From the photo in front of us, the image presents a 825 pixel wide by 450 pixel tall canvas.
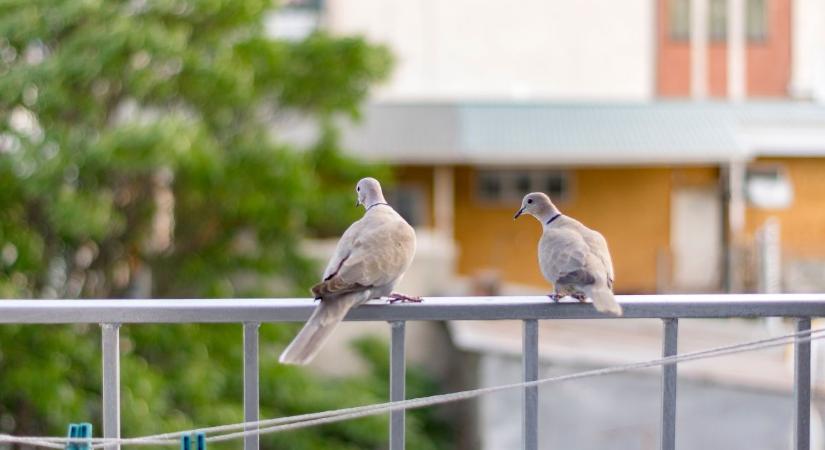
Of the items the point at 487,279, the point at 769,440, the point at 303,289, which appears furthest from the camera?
the point at 487,279

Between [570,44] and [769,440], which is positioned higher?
[570,44]

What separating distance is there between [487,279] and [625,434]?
2715mm

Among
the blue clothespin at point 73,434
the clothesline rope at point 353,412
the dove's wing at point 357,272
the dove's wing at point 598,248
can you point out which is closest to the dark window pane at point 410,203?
the dove's wing at point 598,248

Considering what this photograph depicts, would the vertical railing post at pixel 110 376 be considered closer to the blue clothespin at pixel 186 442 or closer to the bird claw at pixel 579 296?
the blue clothespin at pixel 186 442

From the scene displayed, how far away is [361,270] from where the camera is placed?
1746mm

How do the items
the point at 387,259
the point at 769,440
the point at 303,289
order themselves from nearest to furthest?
the point at 387,259 → the point at 769,440 → the point at 303,289

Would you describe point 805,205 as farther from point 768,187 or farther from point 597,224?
point 597,224

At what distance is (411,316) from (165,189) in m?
7.84

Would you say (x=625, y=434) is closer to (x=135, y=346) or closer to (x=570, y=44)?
(x=135, y=346)

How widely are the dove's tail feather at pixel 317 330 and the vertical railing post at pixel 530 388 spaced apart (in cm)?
26

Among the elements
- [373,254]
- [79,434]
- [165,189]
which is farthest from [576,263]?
[165,189]

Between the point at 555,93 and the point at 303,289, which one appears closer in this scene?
the point at 303,289

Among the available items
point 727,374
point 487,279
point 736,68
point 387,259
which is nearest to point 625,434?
point 727,374

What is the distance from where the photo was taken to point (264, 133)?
941 cm
